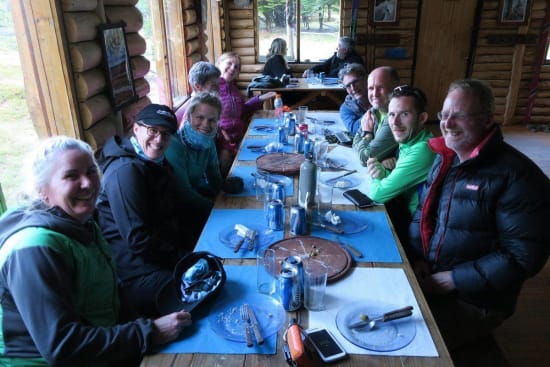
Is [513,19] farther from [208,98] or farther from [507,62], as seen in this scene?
[208,98]

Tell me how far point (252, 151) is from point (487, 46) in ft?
19.8

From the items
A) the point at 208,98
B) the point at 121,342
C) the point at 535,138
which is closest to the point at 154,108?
the point at 208,98

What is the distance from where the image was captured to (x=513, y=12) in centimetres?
709

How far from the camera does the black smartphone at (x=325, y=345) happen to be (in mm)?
1317

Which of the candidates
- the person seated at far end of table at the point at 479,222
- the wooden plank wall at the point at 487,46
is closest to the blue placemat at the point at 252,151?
the person seated at far end of table at the point at 479,222

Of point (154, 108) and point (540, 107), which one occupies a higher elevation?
point (154, 108)

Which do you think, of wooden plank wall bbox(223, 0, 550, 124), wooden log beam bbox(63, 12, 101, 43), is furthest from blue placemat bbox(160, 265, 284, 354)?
wooden plank wall bbox(223, 0, 550, 124)

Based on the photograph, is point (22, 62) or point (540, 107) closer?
point (22, 62)

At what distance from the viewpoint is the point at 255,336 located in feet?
4.59

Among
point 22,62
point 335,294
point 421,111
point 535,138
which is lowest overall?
point 535,138

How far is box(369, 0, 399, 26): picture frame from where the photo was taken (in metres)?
7.29

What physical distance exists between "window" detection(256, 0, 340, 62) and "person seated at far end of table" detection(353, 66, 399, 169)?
4.76m

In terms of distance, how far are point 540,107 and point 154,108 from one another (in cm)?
786

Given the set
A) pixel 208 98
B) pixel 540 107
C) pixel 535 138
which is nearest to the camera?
pixel 208 98
